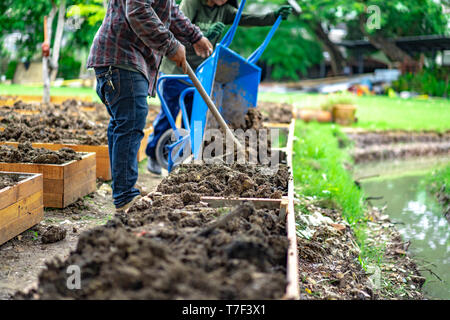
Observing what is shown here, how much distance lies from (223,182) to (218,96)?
1632mm

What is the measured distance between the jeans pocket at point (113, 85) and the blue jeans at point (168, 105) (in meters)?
1.55

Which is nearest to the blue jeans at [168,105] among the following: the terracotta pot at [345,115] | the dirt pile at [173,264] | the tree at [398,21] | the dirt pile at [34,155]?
the dirt pile at [34,155]

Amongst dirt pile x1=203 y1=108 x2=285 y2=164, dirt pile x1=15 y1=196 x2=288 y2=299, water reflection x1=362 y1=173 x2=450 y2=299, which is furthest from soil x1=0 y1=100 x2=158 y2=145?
water reflection x1=362 y1=173 x2=450 y2=299

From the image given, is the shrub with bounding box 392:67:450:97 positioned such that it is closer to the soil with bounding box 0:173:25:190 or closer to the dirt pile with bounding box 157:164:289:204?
the dirt pile with bounding box 157:164:289:204

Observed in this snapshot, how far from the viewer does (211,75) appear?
3861 millimetres

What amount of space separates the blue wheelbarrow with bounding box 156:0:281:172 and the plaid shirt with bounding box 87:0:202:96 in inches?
26.8

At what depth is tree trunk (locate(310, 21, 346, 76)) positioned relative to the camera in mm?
23531

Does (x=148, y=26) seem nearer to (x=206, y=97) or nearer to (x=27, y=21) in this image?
(x=206, y=97)

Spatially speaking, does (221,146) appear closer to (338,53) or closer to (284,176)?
(284,176)

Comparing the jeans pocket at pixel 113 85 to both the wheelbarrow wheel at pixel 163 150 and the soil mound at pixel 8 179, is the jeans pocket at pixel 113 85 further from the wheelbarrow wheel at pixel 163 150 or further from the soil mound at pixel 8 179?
the wheelbarrow wheel at pixel 163 150

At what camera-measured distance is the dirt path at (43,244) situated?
2.52 meters
